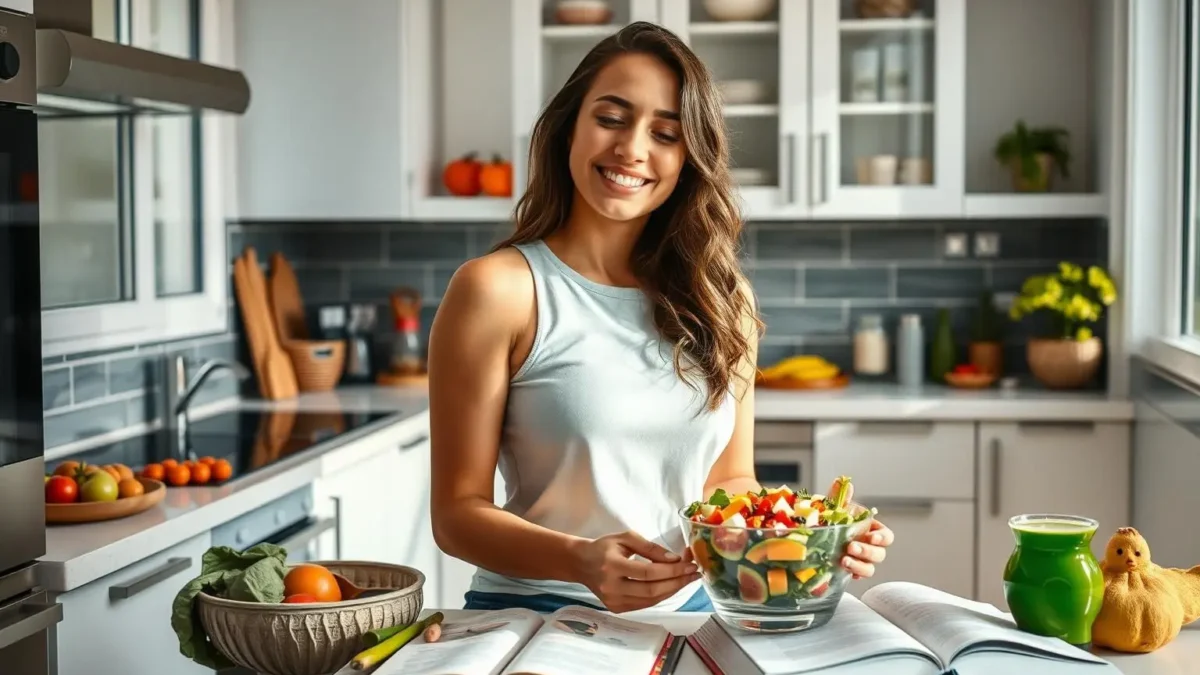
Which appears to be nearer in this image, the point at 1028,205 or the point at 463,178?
the point at 1028,205

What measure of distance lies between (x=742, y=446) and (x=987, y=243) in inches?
102

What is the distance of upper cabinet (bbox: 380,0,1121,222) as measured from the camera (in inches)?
159

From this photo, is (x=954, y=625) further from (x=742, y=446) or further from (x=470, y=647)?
(x=742, y=446)

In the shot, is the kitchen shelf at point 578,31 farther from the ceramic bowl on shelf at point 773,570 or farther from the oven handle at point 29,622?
the ceramic bowl on shelf at point 773,570

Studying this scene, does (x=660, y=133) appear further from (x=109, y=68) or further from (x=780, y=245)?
(x=780, y=245)

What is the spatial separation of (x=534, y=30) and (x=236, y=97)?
1.37 m

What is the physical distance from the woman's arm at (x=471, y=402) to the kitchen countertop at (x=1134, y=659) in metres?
0.13

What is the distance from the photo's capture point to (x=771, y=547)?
141 cm

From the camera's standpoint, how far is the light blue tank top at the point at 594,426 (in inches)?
71.4

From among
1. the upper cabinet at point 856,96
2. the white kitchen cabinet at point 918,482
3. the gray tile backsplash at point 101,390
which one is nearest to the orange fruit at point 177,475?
the gray tile backsplash at point 101,390

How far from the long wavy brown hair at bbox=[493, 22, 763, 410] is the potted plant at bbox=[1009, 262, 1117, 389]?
226cm

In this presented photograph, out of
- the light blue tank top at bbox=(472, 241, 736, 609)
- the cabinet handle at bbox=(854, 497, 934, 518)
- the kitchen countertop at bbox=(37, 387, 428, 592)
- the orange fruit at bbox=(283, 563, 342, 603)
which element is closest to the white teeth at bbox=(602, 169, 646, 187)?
the light blue tank top at bbox=(472, 241, 736, 609)

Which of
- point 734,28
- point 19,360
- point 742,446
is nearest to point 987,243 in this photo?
point 734,28

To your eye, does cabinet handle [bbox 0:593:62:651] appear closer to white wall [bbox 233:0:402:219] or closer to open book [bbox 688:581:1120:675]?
open book [bbox 688:581:1120:675]
